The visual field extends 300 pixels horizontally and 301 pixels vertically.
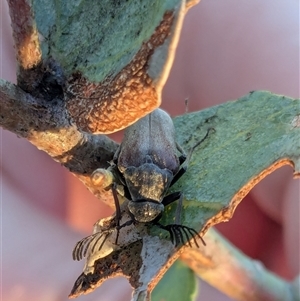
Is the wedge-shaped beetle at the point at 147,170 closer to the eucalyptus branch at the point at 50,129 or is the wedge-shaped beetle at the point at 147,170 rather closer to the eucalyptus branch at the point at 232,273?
the eucalyptus branch at the point at 50,129

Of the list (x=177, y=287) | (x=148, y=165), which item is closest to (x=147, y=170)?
(x=148, y=165)

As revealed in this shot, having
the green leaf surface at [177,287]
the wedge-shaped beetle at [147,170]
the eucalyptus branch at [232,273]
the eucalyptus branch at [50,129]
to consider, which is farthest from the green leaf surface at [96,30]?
the green leaf surface at [177,287]

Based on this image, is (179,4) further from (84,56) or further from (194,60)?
(194,60)

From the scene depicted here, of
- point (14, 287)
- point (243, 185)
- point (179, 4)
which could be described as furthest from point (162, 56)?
point (14, 287)

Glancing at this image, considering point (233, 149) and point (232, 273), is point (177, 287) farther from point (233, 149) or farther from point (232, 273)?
point (233, 149)

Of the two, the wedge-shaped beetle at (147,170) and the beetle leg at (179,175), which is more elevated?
the wedge-shaped beetle at (147,170)

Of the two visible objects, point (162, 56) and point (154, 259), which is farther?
point (154, 259)

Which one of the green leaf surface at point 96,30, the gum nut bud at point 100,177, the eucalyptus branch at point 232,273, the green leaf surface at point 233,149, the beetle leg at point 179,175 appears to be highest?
the green leaf surface at point 96,30
